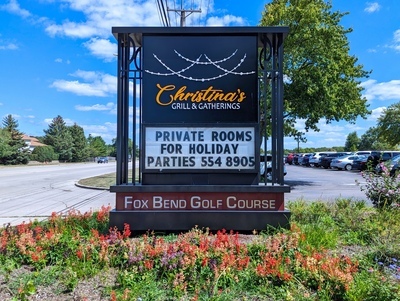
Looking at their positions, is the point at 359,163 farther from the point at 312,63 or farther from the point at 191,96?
the point at 191,96

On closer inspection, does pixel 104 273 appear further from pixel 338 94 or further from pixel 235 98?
pixel 338 94

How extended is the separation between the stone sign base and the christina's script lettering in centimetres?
155

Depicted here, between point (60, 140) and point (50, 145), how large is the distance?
4201 mm

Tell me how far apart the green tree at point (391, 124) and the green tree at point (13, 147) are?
214ft

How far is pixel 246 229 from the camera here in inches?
205

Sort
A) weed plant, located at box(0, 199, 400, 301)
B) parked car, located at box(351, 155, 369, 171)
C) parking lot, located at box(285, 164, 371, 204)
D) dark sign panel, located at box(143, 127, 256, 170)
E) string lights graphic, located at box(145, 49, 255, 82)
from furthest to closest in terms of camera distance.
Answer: parked car, located at box(351, 155, 369, 171) < parking lot, located at box(285, 164, 371, 204) < string lights graphic, located at box(145, 49, 255, 82) < dark sign panel, located at box(143, 127, 256, 170) < weed plant, located at box(0, 199, 400, 301)

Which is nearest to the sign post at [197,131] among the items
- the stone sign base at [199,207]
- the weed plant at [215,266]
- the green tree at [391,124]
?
the stone sign base at [199,207]

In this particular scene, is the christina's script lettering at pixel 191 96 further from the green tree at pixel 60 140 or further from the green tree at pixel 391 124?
the green tree at pixel 60 140

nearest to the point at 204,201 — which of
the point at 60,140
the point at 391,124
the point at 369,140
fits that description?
the point at 391,124

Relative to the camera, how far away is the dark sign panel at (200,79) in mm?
5426

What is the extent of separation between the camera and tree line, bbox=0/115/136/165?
55188mm

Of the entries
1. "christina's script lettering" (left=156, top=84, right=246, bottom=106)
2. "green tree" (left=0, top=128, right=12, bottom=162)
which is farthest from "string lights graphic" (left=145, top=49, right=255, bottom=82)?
"green tree" (left=0, top=128, right=12, bottom=162)

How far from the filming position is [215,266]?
3.37 metres

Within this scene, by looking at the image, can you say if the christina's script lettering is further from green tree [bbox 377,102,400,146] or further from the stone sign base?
green tree [bbox 377,102,400,146]
